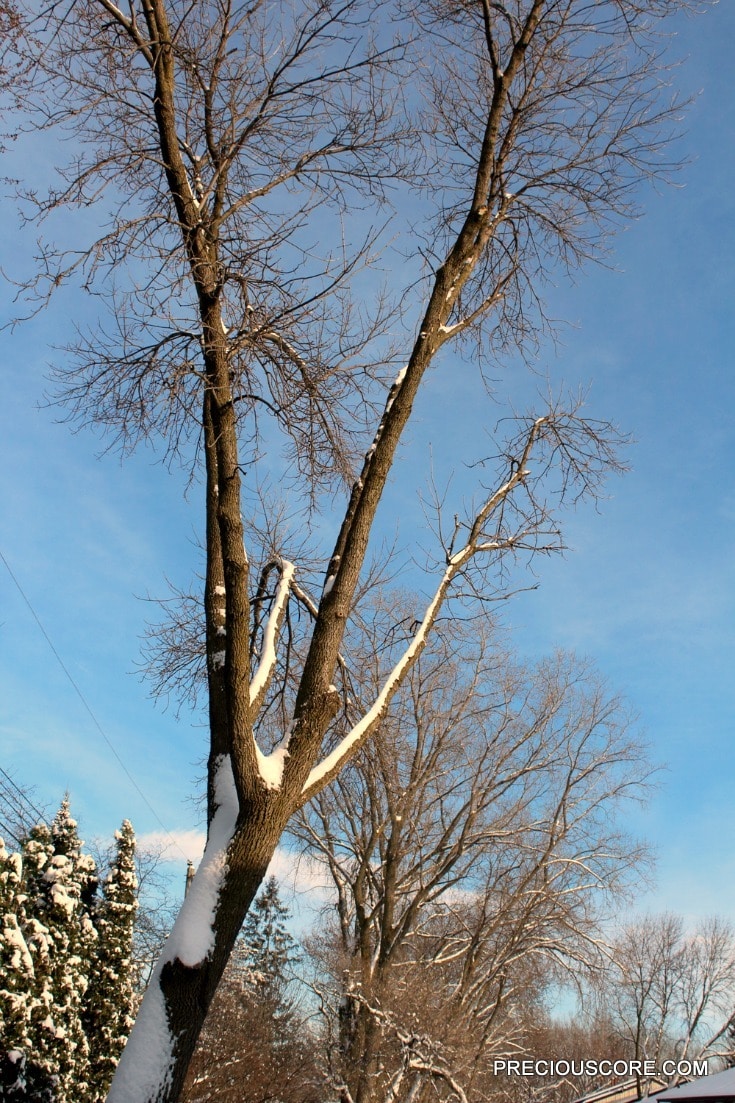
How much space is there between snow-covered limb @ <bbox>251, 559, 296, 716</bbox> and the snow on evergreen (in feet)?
20.1

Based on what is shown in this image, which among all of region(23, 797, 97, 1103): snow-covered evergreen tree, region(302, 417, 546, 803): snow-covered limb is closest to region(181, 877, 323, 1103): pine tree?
region(23, 797, 97, 1103): snow-covered evergreen tree

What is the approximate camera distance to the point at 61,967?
11.0m

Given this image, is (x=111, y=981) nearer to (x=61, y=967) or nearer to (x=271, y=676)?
(x=61, y=967)

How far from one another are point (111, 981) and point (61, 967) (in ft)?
15.6

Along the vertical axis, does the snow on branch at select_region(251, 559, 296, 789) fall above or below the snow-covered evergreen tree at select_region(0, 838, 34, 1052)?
above

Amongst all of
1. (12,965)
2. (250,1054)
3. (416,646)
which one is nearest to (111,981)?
(250,1054)

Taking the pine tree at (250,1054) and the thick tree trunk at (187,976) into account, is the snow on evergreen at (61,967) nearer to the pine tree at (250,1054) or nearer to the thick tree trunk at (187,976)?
the pine tree at (250,1054)

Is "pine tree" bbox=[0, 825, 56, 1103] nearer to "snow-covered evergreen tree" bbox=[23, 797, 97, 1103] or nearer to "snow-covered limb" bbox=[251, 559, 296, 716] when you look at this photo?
"snow-covered evergreen tree" bbox=[23, 797, 97, 1103]

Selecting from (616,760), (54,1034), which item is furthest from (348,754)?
(616,760)

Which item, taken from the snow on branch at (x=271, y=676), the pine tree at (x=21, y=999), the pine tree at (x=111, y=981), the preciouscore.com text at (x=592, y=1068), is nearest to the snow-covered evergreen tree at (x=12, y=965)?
the pine tree at (x=21, y=999)

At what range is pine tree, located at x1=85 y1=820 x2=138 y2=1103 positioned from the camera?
14.2 meters

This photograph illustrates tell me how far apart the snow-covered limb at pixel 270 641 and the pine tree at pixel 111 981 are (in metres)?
12.2

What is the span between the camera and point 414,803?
14.8m

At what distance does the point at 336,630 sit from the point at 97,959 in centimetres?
1383
